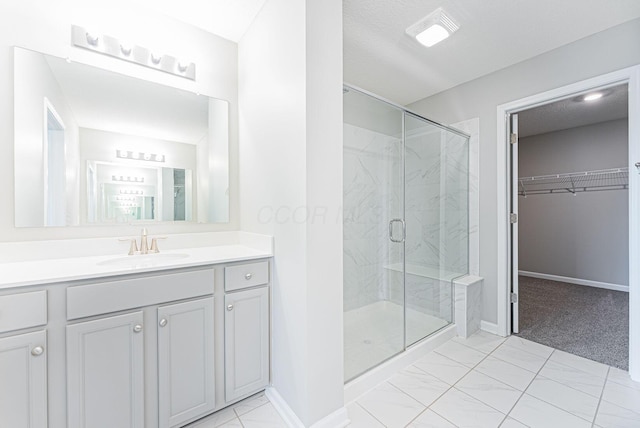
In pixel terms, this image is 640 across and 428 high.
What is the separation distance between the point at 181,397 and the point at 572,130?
227 inches

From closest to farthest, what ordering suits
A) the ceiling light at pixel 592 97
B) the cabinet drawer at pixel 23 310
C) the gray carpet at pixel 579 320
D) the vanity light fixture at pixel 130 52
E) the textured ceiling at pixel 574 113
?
the cabinet drawer at pixel 23 310
the vanity light fixture at pixel 130 52
the gray carpet at pixel 579 320
the ceiling light at pixel 592 97
the textured ceiling at pixel 574 113

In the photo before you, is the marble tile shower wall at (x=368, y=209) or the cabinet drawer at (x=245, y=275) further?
the marble tile shower wall at (x=368, y=209)

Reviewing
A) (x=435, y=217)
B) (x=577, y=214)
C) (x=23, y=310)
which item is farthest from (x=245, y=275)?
(x=577, y=214)

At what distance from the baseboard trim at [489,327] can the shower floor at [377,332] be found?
413 mm

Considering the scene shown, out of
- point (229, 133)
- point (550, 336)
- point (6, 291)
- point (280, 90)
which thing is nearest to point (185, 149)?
point (229, 133)

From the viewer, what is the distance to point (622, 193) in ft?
12.3

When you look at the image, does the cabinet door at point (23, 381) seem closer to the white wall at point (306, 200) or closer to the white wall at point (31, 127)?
the white wall at point (31, 127)

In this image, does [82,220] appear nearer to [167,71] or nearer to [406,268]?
[167,71]

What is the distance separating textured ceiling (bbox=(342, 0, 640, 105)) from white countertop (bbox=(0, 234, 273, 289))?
178 centimetres

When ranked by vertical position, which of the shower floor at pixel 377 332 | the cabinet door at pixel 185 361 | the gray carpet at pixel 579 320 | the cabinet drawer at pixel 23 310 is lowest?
the gray carpet at pixel 579 320

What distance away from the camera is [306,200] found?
1.34m

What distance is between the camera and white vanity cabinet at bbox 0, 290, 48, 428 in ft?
3.26

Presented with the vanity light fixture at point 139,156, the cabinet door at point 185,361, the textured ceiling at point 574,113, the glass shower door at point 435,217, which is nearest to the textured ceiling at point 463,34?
the glass shower door at point 435,217

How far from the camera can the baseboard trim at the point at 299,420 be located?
1.39 m
